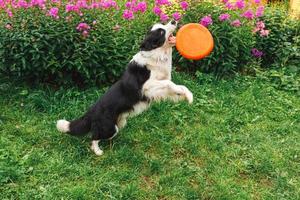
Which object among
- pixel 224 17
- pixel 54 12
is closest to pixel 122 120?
pixel 54 12

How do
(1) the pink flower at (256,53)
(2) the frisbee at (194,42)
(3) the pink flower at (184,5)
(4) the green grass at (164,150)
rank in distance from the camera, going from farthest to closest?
(1) the pink flower at (256,53) < (3) the pink flower at (184,5) < (2) the frisbee at (194,42) < (4) the green grass at (164,150)

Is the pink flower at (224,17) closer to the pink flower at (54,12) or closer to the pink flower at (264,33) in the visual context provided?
the pink flower at (264,33)

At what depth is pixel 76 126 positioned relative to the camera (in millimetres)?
4582

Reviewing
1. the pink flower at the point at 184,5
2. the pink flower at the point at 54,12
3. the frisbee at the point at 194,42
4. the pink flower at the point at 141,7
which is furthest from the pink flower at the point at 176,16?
the pink flower at the point at 54,12

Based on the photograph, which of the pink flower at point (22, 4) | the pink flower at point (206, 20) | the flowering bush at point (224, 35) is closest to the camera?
the pink flower at point (22, 4)

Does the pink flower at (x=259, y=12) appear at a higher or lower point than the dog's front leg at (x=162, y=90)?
higher

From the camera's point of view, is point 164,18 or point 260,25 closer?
point 164,18

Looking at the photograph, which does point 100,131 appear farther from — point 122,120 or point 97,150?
point 122,120

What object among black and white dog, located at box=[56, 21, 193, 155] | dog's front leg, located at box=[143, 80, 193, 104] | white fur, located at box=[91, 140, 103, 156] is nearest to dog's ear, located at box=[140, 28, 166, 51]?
black and white dog, located at box=[56, 21, 193, 155]

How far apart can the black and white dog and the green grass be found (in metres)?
0.24

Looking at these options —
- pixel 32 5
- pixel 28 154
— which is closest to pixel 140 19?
pixel 32 5

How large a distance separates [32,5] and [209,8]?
2.52m

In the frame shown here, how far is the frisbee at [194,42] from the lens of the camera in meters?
5.13

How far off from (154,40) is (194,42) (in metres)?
0.81
